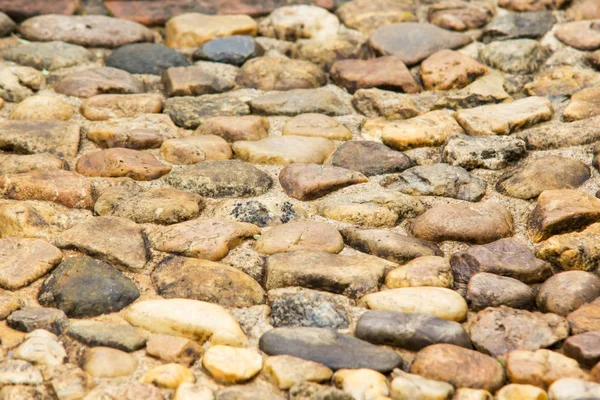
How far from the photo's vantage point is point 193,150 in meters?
3.12

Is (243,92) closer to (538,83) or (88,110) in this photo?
(88,110)

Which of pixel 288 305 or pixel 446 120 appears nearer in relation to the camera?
pixel 288 305

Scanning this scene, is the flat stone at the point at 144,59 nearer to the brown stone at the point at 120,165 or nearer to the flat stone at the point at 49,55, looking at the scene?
the flat stone at the point at 49,55

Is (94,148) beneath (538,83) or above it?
beneath

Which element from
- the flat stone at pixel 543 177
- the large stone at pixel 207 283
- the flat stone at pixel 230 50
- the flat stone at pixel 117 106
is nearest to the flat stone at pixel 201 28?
the flat stone at pixel 230 50

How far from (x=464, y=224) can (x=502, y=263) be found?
0.76 feet

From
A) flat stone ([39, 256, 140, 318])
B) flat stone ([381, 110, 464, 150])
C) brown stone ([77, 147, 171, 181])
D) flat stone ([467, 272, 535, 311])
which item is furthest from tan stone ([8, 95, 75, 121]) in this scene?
flat stone ([467, 272, 535, 311])

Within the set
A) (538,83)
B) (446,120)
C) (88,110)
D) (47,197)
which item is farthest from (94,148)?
(538,83)

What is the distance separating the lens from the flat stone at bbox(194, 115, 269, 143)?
10.8ft

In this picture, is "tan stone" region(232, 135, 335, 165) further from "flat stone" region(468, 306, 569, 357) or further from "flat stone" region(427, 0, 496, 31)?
"flat stone" region(427, 0, 496, 31)

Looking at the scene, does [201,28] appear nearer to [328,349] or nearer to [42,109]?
[42,109]

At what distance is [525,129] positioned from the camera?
10.8 feet

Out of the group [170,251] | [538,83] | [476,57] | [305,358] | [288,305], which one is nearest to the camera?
[305,358]

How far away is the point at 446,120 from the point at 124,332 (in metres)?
1.79
